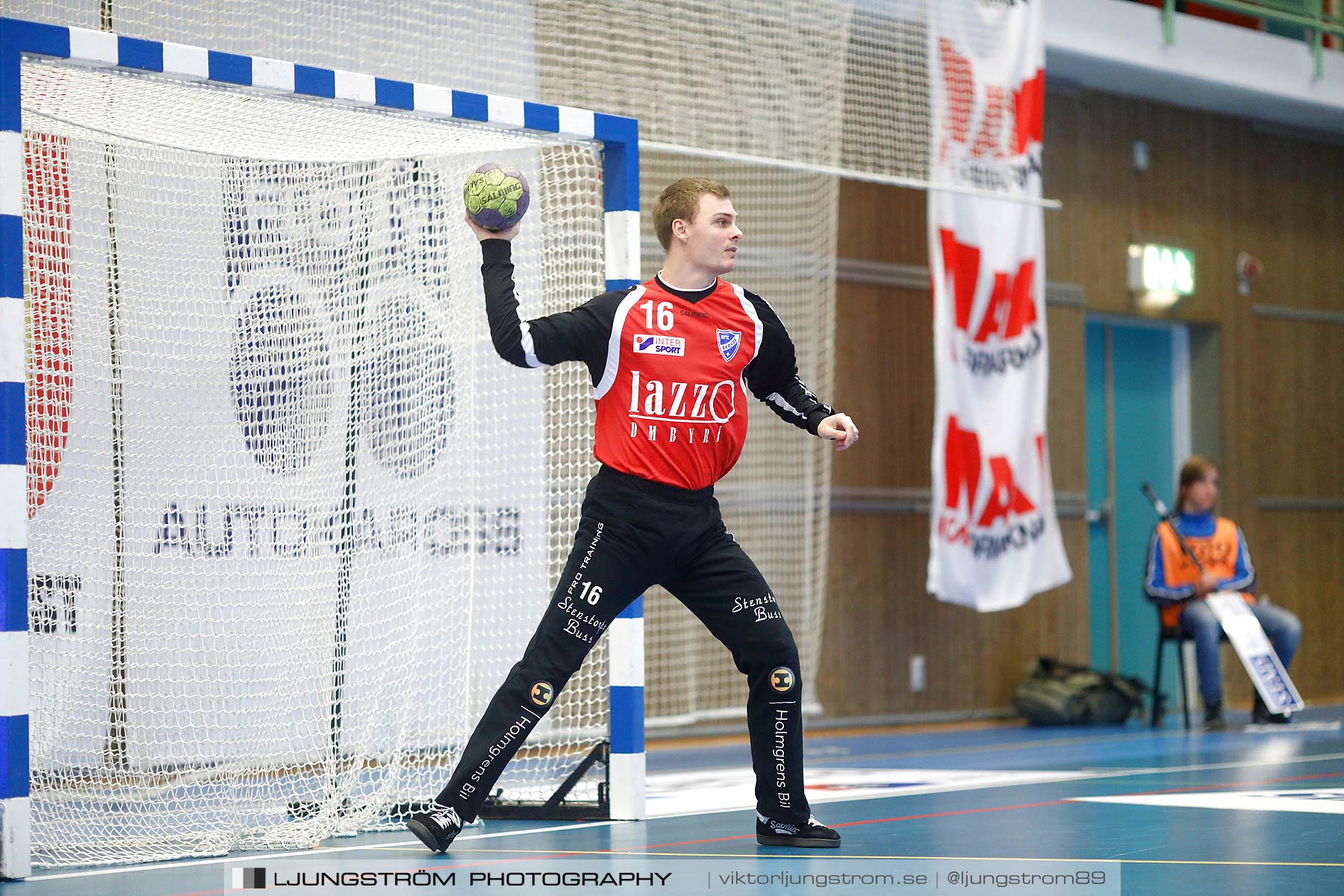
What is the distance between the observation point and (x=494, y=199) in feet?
15.4

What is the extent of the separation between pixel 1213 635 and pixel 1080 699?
1074 mm

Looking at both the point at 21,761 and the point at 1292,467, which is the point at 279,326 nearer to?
the point at 21,761

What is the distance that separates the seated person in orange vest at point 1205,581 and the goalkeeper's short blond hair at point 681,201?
6.36 meters

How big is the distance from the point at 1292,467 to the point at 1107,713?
4160 millimetres

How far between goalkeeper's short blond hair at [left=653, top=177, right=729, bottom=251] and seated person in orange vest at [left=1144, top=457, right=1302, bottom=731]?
20.9 feet

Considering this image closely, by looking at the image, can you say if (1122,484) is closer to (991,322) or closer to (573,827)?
(991,322)

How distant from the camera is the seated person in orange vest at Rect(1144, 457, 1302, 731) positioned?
10.3 metres

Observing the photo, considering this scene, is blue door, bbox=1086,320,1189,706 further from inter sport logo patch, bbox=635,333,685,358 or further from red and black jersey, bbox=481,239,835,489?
inter sport logo patch, bbox=635,333,685,358

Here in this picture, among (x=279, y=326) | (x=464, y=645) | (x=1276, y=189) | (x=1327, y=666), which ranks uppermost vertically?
(x=1276, y=189)

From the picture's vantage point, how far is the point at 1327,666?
1403 centimetres

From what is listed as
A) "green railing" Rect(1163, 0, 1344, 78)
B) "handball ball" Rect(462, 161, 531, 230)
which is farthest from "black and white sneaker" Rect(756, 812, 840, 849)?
"green railing" Rect(1163, 0, 1344, 78)

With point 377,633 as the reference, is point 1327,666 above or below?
below

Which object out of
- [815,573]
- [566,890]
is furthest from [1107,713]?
[566,890]

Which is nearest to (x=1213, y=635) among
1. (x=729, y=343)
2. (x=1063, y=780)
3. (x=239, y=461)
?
(x=1063, y=780)
